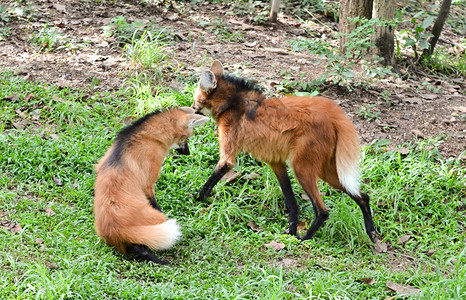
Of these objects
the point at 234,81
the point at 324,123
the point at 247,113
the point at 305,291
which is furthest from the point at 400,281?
the point at 234,81

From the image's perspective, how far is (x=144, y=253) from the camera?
380 centimetres

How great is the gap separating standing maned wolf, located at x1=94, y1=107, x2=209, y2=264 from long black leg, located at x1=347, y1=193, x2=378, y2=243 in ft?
4.69

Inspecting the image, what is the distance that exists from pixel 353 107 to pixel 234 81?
2.02m

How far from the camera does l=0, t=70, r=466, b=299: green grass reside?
3475 mm

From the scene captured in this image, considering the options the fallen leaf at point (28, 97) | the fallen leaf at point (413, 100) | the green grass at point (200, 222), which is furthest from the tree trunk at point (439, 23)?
the fallen leaf at point (28, 97)

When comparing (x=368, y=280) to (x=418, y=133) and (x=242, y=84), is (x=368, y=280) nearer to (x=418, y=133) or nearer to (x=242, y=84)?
(x=242, y=84)

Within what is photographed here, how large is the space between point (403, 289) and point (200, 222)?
1676 millimetres

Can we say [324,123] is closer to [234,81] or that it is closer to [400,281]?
[234,81]

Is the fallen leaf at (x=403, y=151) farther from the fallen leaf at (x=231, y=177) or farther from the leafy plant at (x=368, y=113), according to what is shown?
the fallen leaf at (x=231, y=177)

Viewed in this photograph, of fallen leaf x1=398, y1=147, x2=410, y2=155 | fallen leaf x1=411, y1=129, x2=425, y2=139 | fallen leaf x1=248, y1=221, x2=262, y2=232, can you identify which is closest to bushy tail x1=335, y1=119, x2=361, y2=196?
fallen leaf x1=248, y1=221, x2=262, y2=232

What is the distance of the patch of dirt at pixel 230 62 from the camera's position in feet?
20.0

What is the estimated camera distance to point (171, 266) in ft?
12.7

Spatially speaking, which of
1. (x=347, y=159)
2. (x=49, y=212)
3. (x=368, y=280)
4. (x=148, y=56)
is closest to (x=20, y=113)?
(x=148, y=56)

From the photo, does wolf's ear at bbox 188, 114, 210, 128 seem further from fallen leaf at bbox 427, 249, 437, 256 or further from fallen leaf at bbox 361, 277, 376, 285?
fallen leaf at bbox 427, 249, 437, 256
